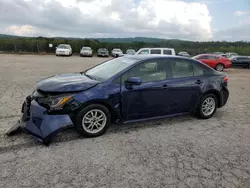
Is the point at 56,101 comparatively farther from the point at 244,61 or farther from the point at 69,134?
the point at 244,61

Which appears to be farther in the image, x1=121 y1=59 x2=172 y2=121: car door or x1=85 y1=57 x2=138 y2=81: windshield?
x1=85 y1=57 x2=138 y2=81: windshield

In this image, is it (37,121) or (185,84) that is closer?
(37,121)

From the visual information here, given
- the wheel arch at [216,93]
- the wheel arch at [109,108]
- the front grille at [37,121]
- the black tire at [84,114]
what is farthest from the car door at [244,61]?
the front grille at [37,121]

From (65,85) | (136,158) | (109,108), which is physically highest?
(65,85)

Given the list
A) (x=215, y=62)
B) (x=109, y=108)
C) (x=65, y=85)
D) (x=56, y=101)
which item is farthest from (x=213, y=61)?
(x=56, y=101)

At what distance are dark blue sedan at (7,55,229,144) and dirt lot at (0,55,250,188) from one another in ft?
0.97

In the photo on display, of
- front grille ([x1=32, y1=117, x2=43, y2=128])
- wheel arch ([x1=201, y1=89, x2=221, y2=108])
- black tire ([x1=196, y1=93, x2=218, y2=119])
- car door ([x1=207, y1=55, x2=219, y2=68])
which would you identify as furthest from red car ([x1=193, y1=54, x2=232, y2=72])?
front grille ([x1=32, y1=117, x2=43, y2=128])

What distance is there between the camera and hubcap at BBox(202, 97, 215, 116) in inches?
200

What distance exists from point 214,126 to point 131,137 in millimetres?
1964

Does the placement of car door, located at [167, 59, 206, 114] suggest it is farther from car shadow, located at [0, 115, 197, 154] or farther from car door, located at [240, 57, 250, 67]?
car door, located at [240, 57, 250, 67]

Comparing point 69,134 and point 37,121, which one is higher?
point 37,121

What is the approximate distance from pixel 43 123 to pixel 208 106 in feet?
12.1

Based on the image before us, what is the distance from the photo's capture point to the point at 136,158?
128 inches

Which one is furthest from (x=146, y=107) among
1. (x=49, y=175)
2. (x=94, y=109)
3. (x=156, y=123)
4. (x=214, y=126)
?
(x=49, y=175)
